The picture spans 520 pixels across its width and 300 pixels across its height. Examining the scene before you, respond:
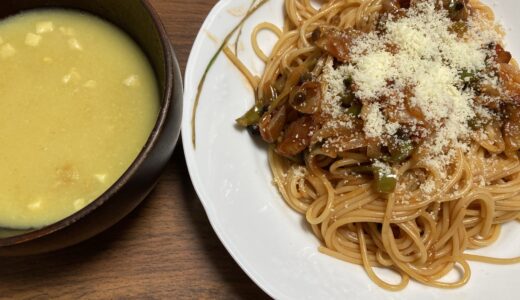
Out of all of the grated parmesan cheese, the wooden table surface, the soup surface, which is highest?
the grated parmesan cheese

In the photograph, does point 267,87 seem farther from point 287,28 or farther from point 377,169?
point 377,169

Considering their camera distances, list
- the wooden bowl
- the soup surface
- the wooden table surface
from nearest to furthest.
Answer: the wooden bowl < the soup surface < the wooden table surface

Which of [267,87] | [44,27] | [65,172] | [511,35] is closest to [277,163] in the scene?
[267,87]

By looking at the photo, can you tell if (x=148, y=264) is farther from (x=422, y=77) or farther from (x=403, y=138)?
(x=422, y=77)

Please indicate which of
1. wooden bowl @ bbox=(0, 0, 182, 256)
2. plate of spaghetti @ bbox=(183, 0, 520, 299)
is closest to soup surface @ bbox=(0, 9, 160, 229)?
wooden bowl @ bbox=(0, 0, 182, 256)

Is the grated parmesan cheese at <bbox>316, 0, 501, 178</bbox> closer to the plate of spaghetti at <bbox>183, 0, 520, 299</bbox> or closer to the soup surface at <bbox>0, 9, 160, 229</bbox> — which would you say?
the plate of spaghetti at <bbox>183, 0, 520, 299</bbox>

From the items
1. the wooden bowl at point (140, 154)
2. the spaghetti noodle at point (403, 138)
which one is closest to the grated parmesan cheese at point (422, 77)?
the spaghetti noodle at point (403, 138)
